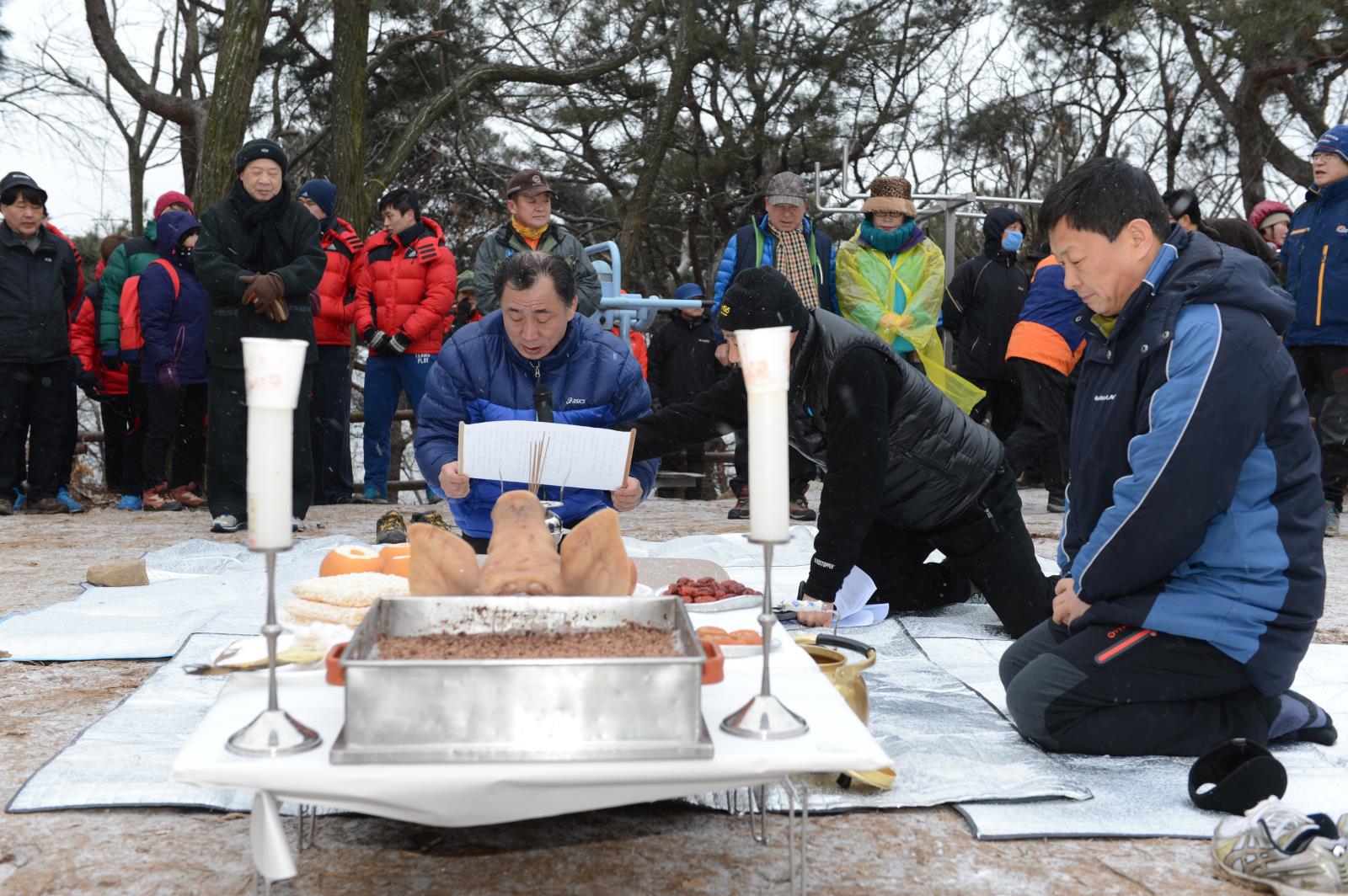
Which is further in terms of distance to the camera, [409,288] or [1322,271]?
[409,288]

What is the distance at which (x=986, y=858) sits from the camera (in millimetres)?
2184

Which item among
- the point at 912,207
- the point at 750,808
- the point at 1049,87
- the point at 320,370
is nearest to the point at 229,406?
the point at 320,370

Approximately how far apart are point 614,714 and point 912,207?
531 cm

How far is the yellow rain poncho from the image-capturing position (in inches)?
252

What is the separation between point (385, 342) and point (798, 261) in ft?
8.43

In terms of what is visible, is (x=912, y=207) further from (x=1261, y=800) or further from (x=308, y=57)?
(x=308, y=57)

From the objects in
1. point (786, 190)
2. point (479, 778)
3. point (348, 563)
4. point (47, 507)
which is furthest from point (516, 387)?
point (47, 507)

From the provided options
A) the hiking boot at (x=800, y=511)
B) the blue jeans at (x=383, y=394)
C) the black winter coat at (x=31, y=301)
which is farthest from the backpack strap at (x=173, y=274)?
the hiking boot at (x=800, y=511)

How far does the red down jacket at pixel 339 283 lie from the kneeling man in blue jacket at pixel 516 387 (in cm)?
360

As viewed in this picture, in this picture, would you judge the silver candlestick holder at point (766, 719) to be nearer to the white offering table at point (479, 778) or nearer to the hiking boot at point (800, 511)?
the white offering table at point (479, 778)

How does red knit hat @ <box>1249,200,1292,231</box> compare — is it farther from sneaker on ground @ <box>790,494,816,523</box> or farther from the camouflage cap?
sneaker on ground @ <box>790,494,816,523</box>

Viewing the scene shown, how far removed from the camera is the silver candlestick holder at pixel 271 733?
1.64 m

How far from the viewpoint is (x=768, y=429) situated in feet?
5.81

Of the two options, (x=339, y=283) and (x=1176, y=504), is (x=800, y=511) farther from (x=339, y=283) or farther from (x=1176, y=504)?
(x=1176, y=504)
